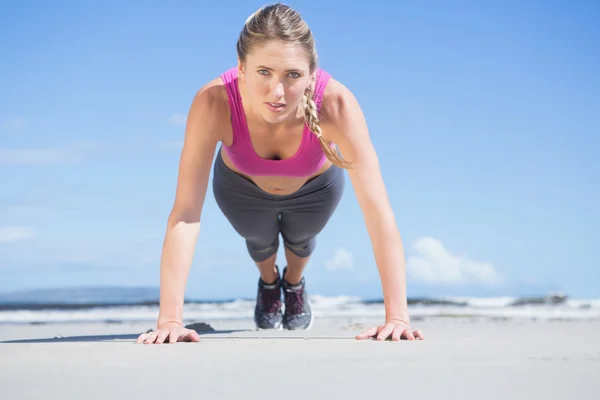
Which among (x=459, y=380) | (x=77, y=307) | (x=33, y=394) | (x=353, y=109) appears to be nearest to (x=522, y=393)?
(x=459, y=380)

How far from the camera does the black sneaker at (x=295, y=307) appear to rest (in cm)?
534

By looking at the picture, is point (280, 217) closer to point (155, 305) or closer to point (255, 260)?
point (255, 260)

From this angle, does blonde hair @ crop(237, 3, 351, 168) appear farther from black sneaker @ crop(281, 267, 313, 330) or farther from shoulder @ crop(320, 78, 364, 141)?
black sneaker @ crop(281, 267, 313, 330)

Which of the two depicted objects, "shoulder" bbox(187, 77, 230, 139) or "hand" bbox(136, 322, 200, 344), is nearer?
"hand" bbox(136, 322, 200, 344)

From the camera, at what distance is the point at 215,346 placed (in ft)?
9.25

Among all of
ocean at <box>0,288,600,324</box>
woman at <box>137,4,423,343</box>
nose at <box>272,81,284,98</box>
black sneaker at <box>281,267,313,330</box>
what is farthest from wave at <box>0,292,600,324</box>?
nose at <box>272,81,284,98</box>

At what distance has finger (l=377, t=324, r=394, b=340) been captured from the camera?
2980mm

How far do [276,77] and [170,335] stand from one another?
126cm

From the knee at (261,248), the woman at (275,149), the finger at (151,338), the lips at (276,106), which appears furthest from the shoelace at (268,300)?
the lips at (276,106)

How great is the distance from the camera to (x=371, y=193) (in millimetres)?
3371

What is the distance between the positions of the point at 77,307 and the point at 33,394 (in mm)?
12500

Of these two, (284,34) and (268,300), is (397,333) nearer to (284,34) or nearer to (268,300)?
(284,34)

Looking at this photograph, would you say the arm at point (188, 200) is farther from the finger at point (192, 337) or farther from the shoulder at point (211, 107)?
the finger at point (192, 337)

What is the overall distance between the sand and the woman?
1.38 feet
